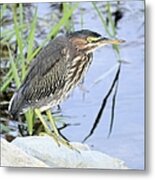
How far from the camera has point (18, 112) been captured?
6.30ft

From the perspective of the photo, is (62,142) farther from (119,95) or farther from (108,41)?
(108,41)

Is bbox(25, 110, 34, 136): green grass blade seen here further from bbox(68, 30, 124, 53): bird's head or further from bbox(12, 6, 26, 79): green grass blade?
bbox(68, 30, 124, 53): bird's head

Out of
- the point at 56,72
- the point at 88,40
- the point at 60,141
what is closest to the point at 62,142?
the point at 60,141

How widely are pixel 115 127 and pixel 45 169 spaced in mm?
302

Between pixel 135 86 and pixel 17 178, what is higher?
pixel 135 86

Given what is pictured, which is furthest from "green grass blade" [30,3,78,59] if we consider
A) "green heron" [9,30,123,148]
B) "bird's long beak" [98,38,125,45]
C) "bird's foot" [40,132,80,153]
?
"bird's foot" [40,132,80,153]

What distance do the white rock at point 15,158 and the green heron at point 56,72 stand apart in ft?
0.37

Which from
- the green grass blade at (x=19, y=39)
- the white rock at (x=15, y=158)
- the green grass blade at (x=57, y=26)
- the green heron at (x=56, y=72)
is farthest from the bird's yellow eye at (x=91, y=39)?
the white rock at (x=15, y=158)

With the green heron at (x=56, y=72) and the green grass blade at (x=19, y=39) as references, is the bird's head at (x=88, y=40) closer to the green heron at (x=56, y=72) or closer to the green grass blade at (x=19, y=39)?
the green heron at (x=56, y=72)

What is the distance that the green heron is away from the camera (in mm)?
1854

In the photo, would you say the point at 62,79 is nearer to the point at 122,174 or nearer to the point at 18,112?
the point at 18,112

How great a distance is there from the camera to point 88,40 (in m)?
1.85

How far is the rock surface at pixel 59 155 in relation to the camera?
183cm

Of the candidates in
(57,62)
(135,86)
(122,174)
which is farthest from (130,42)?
(122,174)
